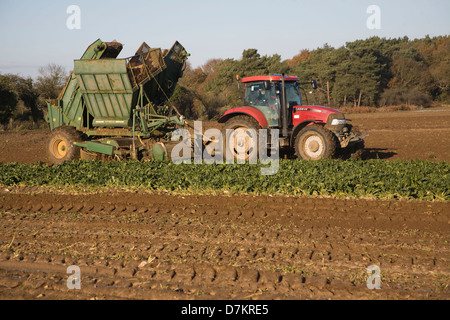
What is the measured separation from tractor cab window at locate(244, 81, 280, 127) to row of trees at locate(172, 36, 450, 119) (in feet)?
76.6

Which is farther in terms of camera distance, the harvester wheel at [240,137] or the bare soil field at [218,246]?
the harvester wheel at [240,137]

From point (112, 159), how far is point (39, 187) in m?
2.34

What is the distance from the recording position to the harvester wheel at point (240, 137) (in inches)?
419

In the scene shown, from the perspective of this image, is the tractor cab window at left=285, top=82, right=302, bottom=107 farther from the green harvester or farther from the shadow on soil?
the shadow on soil

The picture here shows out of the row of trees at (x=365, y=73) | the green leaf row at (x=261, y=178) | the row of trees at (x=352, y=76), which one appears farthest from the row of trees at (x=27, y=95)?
the green leaf row at (x=261, y=178)

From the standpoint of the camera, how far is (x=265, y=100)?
10797 millimetres

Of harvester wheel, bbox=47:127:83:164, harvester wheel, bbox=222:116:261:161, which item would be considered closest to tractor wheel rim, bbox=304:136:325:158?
harvester wheel, bbox=222:116:261:161

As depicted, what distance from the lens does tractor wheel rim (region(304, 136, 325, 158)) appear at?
10.4 m

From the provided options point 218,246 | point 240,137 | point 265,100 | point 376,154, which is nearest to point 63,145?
point 240,137

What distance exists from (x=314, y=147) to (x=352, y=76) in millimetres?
33236

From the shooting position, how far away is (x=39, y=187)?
9508 millimetres

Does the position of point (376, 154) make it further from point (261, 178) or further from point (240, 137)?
point (261, 178)

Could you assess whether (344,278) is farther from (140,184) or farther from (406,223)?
(140,184)

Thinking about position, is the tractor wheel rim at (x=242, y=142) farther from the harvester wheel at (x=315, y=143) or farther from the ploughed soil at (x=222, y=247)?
the ploughed soil at (x=222, y=247)
